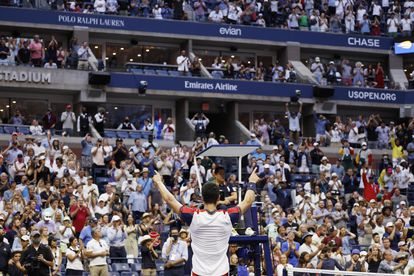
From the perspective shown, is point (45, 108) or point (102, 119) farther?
point (45, 108)

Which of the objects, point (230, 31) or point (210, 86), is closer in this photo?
point (210, 86)

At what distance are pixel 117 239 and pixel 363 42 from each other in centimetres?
2544

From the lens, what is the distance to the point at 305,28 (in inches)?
1751

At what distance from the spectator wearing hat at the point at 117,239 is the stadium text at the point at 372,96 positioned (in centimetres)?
2245

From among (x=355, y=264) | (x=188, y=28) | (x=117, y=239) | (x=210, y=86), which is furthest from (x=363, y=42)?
(x=117, y=239)

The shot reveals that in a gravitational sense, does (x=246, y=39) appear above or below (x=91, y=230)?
above

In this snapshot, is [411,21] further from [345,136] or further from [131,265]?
[131,265]

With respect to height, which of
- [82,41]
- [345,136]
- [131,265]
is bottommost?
[131,265]

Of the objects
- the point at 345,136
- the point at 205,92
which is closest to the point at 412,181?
the point at 345,136

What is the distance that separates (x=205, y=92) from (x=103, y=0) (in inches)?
212

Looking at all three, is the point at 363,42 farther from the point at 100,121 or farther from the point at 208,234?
the point at 208,234

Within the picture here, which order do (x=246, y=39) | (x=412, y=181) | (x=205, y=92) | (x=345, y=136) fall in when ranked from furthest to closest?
1. (x=246, y=39)
2. (x=205, y=92)
3. (x=345, y=136)
4. (x=412, y=181)

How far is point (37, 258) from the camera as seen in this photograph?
1883 centimetres

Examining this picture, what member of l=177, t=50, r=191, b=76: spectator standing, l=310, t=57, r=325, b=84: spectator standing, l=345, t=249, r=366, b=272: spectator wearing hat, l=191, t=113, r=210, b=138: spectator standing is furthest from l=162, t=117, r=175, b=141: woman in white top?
l=345, t=249, r=366, b=272: spectator wearing hat
